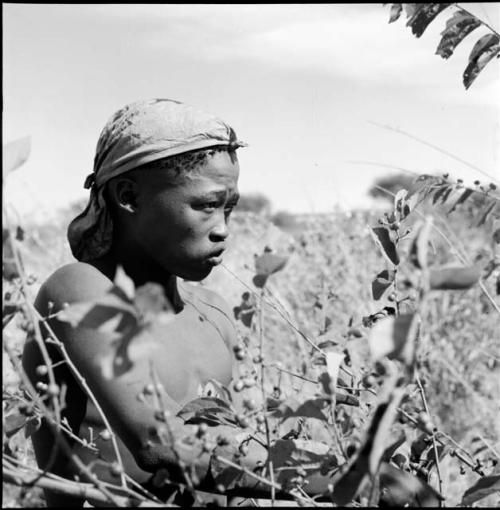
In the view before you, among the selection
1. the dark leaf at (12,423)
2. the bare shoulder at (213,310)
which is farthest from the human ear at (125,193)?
the dark leaf at (12,423)

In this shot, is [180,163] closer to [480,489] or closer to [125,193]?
[125,193]

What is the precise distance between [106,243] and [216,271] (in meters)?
5.22

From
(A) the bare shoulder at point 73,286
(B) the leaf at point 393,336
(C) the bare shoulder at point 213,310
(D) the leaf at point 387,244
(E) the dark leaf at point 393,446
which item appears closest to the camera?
(B) the leaf at point 393,336

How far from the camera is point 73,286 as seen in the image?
156 cm

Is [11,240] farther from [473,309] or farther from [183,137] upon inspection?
[473,309]

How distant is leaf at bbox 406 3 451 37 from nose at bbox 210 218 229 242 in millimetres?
489

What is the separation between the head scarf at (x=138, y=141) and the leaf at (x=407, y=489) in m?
0.75

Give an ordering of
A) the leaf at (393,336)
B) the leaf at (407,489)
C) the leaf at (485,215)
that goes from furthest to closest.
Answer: the leaf at (485,215)
the leaf at (407,489)
the leaf at (393,336)

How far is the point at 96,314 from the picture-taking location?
931mm

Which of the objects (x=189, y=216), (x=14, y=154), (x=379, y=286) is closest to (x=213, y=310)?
(x=189, y=216)

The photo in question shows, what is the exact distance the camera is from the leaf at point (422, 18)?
1.34 m

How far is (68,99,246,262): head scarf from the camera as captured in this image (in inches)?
61.8

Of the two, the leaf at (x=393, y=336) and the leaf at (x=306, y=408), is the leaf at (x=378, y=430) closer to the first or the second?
the leaf at (x=393, y=336)

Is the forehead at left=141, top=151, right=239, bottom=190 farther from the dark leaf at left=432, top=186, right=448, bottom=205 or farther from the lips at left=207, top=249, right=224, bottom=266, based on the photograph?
the dark leaf at left=432, top=186, right=448, bottom=205
